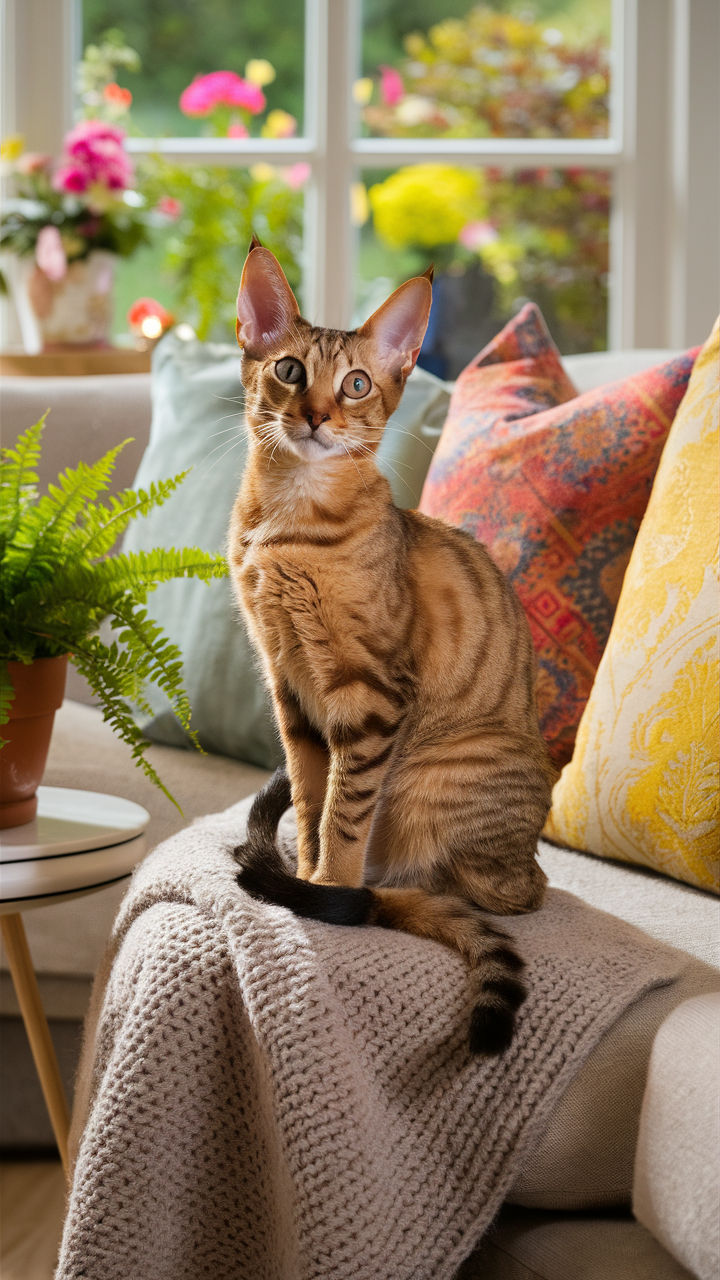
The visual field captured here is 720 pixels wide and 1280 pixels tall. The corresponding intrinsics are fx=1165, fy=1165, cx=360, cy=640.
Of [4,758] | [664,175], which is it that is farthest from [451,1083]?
[664,175]

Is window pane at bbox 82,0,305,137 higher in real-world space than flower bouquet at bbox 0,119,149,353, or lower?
higher

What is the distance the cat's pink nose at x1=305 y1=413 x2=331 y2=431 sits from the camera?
104 cm

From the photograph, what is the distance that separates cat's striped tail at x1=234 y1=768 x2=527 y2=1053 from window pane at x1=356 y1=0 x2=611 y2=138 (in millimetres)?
2439

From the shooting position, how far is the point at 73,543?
1.24 meters

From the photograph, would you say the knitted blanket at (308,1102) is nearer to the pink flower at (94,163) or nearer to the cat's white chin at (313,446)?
the cat's white chin at (313,446)

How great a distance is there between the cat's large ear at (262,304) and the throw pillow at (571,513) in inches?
18.1

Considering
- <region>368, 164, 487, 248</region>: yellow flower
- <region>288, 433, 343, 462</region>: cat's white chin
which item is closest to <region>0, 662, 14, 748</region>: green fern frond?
<region>288, 433, 343, 462</region>: cat's white chin

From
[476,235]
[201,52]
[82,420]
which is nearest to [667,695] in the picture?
[82,420]

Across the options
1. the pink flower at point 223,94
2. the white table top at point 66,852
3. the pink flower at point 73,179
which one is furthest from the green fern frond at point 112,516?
the pink flower at point 223,94

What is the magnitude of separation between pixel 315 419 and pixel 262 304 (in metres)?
0.13

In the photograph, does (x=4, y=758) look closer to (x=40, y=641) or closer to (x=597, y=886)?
(x=40, y=641)

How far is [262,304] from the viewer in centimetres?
108

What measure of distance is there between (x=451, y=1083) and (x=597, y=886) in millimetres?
386

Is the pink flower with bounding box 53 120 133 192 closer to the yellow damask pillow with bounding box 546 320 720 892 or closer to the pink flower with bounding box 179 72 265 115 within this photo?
the pink flower with bounding box 179 72 265 115
